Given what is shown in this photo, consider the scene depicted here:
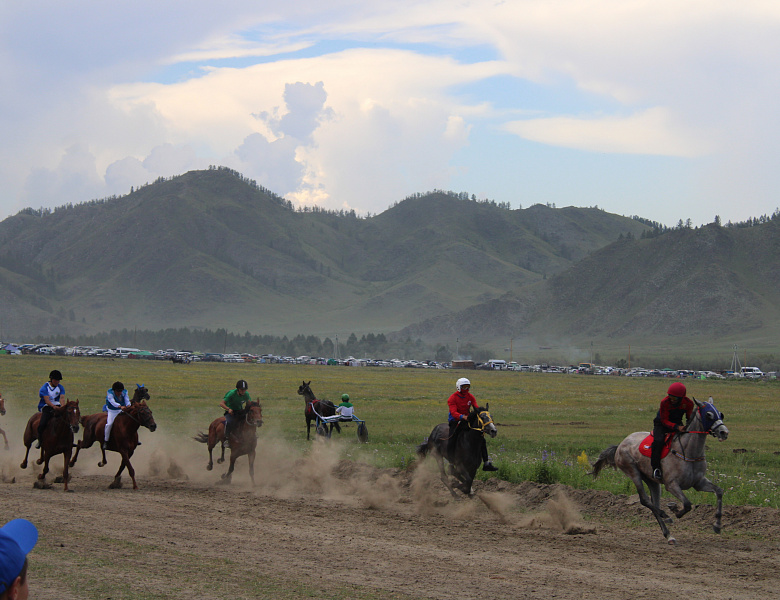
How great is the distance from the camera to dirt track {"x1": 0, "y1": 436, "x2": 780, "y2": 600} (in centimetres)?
944

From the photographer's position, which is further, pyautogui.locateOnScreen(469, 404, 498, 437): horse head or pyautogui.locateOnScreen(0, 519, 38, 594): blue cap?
pyautogui.locateOnScreen(469, 404, 498, 437): horse head

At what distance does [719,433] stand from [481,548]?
4.06 m

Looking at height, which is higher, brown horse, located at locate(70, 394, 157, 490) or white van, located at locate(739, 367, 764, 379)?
brown horse, located at locate(70, 394, 157, 490)

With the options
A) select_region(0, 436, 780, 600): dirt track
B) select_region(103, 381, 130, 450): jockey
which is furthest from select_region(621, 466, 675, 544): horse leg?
select_region(103, 381, 130, 450): jockey

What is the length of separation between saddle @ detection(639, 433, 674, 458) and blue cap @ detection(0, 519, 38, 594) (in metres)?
11.3

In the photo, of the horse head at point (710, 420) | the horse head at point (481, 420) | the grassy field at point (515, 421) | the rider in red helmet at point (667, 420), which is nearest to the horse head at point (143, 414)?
the grassy field at point (515, 421)

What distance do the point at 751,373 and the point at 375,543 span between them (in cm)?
10253

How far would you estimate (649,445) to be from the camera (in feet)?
44.4

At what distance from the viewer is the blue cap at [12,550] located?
368 centimetres

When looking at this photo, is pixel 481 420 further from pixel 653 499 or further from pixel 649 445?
pixel 653 499

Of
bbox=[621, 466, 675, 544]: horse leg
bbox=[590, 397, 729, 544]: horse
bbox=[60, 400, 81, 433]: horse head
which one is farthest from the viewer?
bbox=[60, 400, 81, 433]: horse head

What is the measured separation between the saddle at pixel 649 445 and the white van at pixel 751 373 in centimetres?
9013

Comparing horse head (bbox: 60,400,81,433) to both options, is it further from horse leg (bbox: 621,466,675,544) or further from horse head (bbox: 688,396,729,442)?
horse head (bbox: 688,396,729,442)

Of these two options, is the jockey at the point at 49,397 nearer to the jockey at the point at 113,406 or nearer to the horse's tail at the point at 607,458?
the jockey at the point at 113,406
